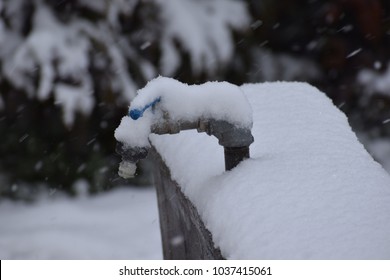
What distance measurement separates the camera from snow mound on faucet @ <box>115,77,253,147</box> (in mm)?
1324

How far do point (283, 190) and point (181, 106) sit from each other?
340 millimetres

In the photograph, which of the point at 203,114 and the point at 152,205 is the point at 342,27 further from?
the point at 203,114

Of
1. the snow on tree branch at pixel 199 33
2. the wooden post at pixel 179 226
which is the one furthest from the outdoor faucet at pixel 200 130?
the snow on tree branch at pixel 199 33

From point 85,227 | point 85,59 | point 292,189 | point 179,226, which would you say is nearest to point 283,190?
point 292,189

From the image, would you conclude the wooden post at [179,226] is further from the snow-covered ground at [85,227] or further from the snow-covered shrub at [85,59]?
the snow-covered shrub at [85,59]

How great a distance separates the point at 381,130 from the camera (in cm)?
463

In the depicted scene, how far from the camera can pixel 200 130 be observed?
4.56 feet

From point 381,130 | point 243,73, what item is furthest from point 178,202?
point 381,130

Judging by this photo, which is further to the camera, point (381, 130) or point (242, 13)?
point (381, 130)

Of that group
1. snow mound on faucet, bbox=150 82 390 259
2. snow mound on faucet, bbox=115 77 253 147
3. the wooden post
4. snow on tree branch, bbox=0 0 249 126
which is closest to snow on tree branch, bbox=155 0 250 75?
snow on tree branch, bbox=0 0 249 126

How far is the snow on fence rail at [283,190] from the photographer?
3.63 feet

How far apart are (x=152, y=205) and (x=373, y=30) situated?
7.49 ft

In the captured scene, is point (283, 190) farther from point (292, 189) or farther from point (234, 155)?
point (234, 155)

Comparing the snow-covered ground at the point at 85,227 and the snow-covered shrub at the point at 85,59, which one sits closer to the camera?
the snow-covered shrub at the point at 85,59
